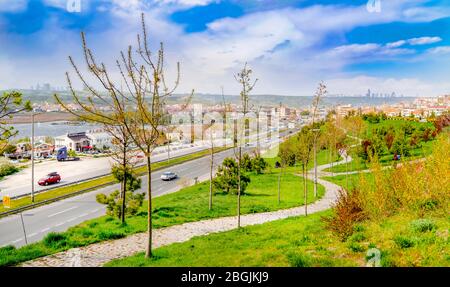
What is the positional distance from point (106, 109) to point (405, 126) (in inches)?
560

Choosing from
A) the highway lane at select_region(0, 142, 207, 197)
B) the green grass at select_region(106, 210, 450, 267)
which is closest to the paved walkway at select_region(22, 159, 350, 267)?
the green grass at select_region(106, 210, 450, 267)

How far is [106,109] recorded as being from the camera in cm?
538

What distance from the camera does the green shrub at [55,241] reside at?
21.5 ft

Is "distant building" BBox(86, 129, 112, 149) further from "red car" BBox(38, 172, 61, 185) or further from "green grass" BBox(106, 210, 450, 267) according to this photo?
"green grass" BBox(106, 210, 450, 267)

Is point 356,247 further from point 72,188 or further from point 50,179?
point 50,179

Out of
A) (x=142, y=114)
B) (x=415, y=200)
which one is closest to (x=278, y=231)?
(x=415, y=200)

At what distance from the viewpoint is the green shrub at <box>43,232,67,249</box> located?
6557 millimetres

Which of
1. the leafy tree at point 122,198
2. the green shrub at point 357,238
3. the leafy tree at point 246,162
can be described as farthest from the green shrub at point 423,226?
the leafy tree at point 246,162

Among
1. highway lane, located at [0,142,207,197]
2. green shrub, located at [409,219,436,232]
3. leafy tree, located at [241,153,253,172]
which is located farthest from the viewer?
leafy tree, located at [241,153,253,172]

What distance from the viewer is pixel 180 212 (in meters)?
11.1

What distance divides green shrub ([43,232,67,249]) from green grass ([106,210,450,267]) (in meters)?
1.87

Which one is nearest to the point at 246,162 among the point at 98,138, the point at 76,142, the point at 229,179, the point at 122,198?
the point at 229,179

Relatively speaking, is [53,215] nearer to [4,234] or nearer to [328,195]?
[4,234]

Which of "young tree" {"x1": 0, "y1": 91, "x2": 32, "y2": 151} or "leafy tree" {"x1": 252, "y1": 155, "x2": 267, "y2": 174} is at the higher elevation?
"young tree" {"x1": 0, "y1": 91, "x2": 32, "y2": 151}
